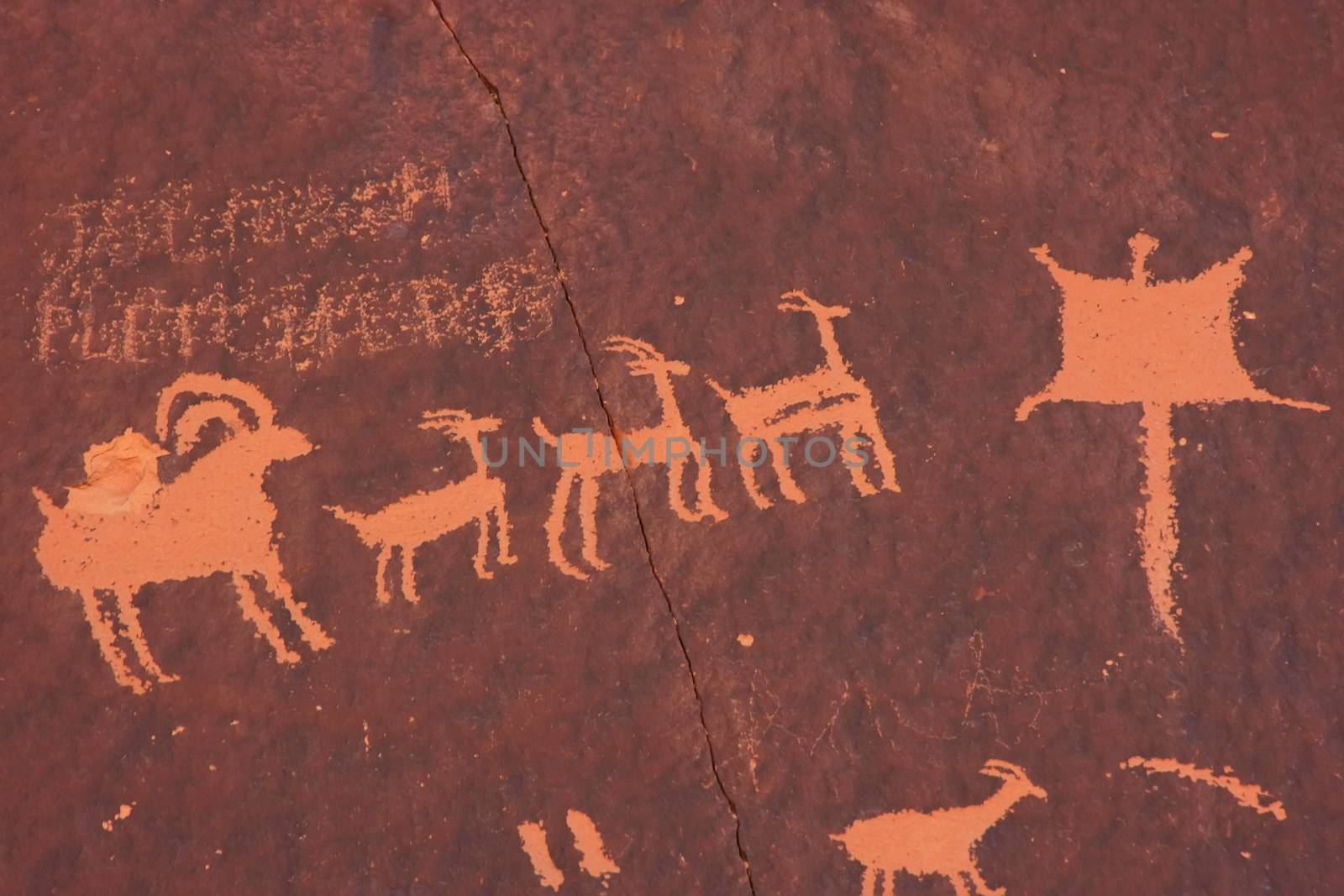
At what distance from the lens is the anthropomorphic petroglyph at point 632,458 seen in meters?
1.35

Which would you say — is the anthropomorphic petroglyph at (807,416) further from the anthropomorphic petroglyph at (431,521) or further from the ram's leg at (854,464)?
the anthropomorphic petroglyph at (431,521)

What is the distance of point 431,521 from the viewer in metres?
1.34

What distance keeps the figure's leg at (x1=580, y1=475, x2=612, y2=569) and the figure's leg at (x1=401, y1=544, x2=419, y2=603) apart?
0.22m

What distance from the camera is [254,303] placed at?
54.7 inches

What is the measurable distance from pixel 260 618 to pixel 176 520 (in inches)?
6.5

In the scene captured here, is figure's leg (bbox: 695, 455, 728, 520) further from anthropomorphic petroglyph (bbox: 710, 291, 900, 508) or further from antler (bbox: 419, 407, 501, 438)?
antler (bbox: 419, 407, 501, 438)

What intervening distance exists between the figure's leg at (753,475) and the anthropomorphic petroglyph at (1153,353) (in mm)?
347

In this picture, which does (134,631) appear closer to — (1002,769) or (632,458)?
(632,458)

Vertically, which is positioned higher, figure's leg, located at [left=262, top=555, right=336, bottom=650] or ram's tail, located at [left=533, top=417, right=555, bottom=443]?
ram's tail, located at [left=533, top=417, right=555, bottom=443]

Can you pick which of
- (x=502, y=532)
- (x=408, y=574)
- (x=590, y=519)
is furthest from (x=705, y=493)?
(x=408, y=574)

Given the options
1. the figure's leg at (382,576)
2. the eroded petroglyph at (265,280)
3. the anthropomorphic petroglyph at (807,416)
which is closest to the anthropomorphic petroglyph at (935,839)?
the anthropomorphic petroglyph at (807,416)

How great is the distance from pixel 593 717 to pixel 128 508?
0.64m

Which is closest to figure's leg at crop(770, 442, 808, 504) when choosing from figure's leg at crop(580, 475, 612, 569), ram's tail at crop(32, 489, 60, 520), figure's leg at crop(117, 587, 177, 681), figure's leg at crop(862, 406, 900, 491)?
figure's leg at crop(862, 406, 900, 491)

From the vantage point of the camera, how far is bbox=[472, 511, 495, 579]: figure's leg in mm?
1338
